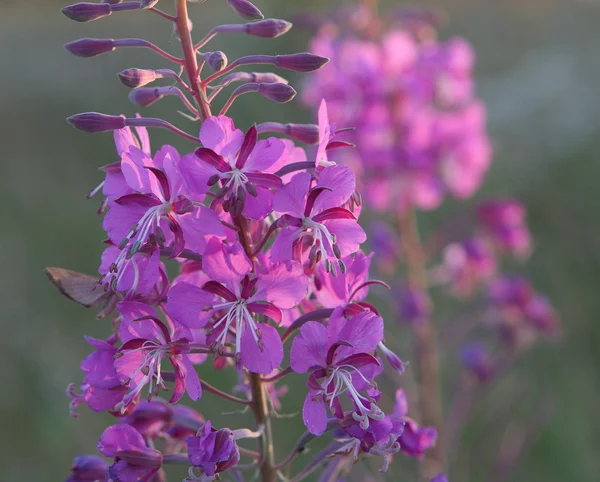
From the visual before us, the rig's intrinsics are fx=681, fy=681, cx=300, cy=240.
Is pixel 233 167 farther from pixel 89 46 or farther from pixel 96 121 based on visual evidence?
pixel 89 46

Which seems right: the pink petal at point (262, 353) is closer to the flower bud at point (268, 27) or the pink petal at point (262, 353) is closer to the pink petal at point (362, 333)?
the pink petal at point (362, 333)

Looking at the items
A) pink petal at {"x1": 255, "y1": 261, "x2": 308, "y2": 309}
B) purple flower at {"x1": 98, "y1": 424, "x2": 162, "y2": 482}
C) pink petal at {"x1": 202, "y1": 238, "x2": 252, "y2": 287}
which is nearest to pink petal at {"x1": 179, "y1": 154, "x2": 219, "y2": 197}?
pink petal at {"x1": 202, "y1": 238, "x2": 252, "y2": 287}

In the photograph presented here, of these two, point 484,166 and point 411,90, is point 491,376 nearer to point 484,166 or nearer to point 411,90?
point 484,166

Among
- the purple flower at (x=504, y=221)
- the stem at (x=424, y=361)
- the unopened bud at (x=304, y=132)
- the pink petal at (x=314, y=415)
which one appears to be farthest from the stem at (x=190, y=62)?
the purple flower at (x=504, y=221)

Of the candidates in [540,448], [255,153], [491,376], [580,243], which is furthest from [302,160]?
[580,243]

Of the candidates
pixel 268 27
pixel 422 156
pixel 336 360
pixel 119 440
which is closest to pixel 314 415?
pixel 336 360

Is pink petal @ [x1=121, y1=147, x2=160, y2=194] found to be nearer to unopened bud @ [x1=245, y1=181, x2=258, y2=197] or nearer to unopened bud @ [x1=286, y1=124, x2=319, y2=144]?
unopened bud @ [x1=245, y1=181, x2=258, y2=197]
